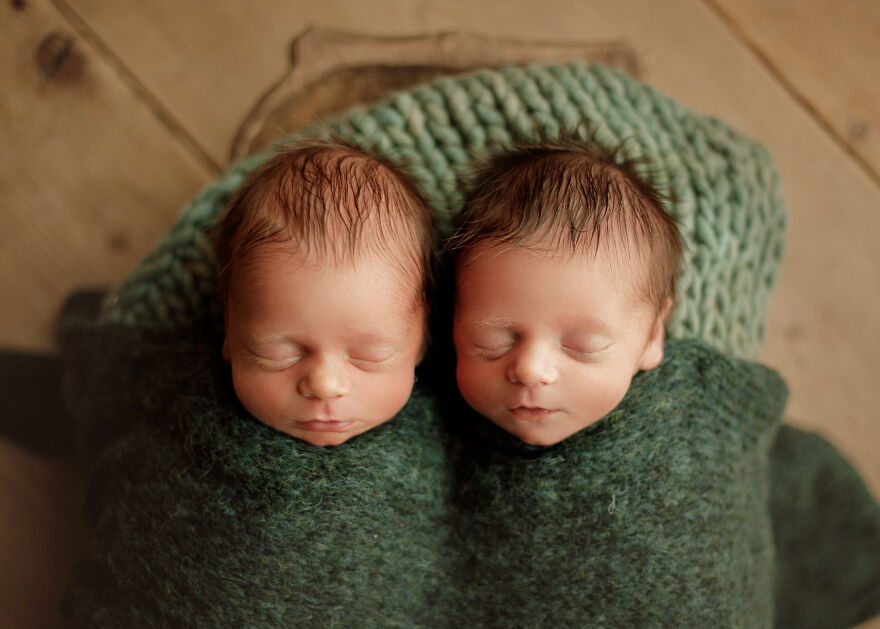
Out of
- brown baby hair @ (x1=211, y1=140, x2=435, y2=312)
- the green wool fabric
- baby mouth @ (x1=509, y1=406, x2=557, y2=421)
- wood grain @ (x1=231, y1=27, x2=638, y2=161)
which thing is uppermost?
wood grain @ (x1=231, y1=27, x2=638, y2=161)

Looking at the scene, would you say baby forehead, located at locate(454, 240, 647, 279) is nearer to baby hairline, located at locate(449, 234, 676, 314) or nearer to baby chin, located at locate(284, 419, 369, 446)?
baby hairline, located at locate(449, 234, 676, 314)

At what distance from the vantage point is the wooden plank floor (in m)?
1.06

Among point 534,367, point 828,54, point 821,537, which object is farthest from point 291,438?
point 828,54

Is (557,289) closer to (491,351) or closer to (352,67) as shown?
(491,351)

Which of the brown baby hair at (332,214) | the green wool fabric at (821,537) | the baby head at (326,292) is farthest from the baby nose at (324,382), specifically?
the green wool fabric at (821,537)

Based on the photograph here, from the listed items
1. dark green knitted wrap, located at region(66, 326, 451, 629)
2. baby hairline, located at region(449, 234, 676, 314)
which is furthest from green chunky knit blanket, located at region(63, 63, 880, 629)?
baby hairline, located at region(449, 234, 676, 314)

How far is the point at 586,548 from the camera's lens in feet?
2.45

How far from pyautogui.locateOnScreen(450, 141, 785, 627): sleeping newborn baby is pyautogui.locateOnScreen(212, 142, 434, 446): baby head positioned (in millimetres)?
64

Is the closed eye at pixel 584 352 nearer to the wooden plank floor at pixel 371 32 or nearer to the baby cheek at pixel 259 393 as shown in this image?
the baby cheek at pixel 259 393

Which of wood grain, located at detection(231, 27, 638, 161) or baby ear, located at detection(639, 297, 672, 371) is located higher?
wood grain, located at detection(231, 27, 638, 161)

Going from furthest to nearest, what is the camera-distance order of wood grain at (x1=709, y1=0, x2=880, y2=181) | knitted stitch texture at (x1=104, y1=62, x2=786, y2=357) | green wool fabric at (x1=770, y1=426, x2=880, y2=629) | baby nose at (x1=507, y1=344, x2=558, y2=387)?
wood grain at (x1=709, y1=0, x2=880, y2=181) → green wool fabric at (x1=770, y1=426, x2=880, y2=629) → knitted stitch texture at (x1=104, y1=62, x2=786, y2=357) → baby nose at (x1=507, y1=344, x2=558, y2=387)

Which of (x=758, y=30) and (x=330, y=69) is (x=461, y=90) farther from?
(x=758, y=30)

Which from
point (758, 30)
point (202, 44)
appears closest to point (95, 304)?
point (202, 44)

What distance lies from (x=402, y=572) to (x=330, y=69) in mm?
703
